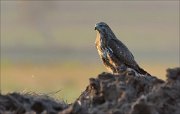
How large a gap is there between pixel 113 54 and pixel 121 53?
12 centimetres

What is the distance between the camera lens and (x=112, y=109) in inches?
321

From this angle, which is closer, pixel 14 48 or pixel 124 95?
pixel 124 95

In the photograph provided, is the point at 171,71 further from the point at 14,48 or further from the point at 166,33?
the point at 166,33

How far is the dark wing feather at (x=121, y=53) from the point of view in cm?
1296

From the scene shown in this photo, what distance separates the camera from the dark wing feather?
1296 cm

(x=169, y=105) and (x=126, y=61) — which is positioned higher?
(x=126, y=61)

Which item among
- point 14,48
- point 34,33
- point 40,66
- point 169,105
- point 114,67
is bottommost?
point 169,105

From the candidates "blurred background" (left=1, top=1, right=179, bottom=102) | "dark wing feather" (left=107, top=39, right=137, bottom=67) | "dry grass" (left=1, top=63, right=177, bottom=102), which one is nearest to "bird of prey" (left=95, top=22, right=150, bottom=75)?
"dark wing feather" (left=107, top=39, right=137, bottom=67)

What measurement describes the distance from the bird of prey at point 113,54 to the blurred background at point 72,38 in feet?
33.2

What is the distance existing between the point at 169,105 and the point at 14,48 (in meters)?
36.4

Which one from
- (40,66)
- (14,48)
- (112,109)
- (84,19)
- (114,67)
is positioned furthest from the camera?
(84,19)

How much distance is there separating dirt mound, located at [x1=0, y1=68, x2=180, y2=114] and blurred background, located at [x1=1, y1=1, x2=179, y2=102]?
1483cm

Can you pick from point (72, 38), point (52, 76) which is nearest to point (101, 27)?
point (52, 76)

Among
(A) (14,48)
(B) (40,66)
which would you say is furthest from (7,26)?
(B) (40,66)
